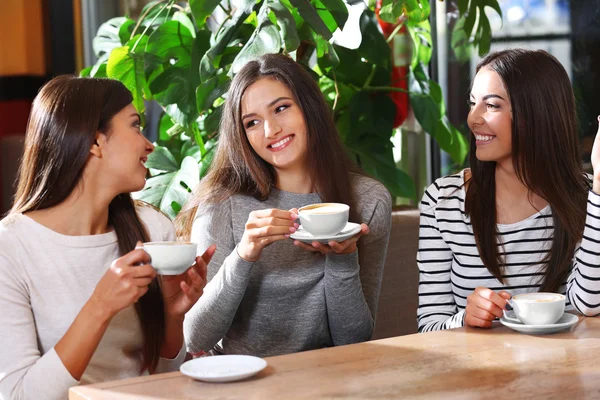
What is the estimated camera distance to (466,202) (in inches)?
75.8

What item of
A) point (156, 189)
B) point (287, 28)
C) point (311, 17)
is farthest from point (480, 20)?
point (156, 189)

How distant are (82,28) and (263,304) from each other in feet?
10.6

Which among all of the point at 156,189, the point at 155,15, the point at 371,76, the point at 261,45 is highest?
the point at 155,15

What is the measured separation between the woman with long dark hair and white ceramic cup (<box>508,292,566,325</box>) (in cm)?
44

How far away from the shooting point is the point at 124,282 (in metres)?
1.38

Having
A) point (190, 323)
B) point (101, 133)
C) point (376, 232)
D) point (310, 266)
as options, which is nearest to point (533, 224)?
point (376, 232)

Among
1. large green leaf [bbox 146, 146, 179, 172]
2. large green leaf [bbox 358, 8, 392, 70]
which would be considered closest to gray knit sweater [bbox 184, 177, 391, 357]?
large green leaf [bbox 146, 146, 179, 172]

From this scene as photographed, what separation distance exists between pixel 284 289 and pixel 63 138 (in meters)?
0.62

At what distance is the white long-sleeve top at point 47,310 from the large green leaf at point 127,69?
3.29 feet

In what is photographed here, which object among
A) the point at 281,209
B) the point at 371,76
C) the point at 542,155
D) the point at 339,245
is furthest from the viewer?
the point at 371,76

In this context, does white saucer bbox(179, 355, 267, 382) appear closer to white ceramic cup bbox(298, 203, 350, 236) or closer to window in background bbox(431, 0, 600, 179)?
white ceramic cup bbox(298, 203, 350, 236)

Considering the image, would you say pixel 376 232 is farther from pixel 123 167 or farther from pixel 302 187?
pixel 123 167

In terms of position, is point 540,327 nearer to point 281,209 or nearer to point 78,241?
point 281,209

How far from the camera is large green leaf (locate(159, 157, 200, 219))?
2498 mm
